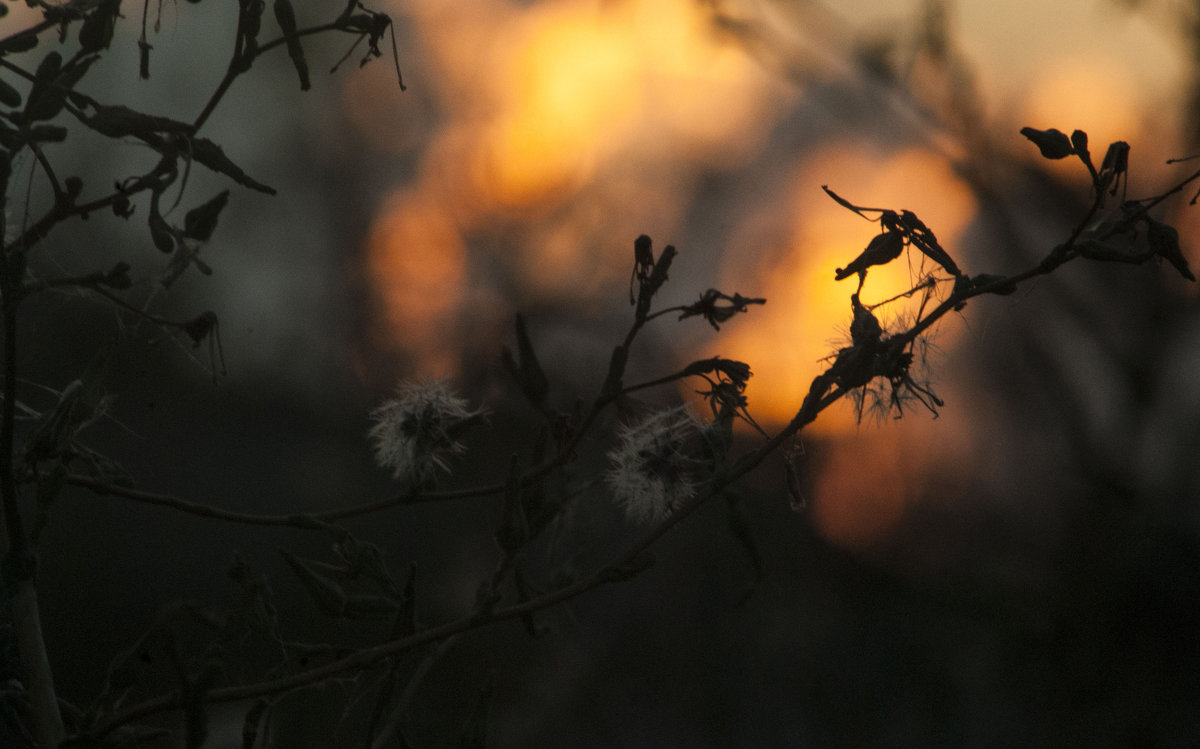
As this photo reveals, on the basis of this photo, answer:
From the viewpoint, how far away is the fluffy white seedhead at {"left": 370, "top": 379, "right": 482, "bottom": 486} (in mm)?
247

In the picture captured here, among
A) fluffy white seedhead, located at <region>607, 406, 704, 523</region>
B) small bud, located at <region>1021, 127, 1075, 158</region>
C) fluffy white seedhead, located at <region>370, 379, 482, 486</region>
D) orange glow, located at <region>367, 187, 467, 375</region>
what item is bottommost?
fluffy white seedhead, located at <region>370, 379, 482, 486</region>

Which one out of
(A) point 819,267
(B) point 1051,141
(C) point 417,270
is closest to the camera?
(B) point 1051,141

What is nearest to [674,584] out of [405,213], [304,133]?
[405,213]

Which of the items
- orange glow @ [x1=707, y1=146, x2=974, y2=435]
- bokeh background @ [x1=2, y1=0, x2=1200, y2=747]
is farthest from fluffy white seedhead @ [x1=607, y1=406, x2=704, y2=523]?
bokeh background @ [x1=2, y1=0, x2=1200, y2=747]

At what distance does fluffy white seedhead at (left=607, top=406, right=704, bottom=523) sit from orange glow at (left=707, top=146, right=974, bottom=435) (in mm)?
20

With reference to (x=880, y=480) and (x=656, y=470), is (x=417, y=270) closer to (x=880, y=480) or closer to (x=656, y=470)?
(x=880, y=480)

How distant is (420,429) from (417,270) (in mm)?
886

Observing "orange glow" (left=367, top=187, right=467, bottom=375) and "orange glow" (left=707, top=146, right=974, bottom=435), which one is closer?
"orange glow" (left=707, top=146, right=974, bottom=435)

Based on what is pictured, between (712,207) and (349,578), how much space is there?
0.90 meters

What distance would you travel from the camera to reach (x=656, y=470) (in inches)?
9.2

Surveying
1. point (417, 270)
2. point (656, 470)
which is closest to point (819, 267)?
point (656, 470)

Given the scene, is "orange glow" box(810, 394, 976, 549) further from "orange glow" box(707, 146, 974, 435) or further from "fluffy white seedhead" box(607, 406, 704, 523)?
"fluffy white seedhead" box(607, 406, 704, 523)

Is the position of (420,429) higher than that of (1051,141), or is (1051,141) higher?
(1051,141)

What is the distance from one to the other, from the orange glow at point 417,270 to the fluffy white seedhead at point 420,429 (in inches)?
27.5
